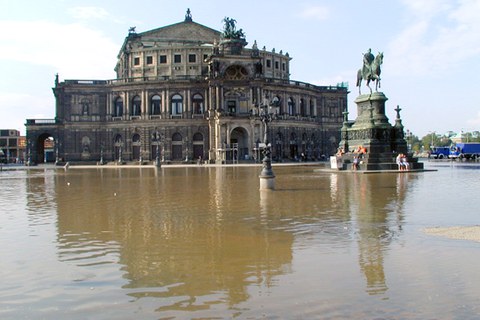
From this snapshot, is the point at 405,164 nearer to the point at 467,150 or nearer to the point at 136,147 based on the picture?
the point at 136,147

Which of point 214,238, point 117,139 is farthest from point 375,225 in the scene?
point 117,139

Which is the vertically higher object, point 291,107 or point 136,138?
point 291,107

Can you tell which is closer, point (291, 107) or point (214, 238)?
point (214, 238)

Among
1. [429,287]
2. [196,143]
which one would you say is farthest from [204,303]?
[196,143]

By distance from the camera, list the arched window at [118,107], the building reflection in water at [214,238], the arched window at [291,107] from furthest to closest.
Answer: the arched window at [291,107] → the arched window at [118,107] → the building reflection in water at [214,238]

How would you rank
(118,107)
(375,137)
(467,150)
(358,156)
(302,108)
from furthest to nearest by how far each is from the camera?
(302,108) → (467,150) → (118,107) → (375,137) → (358,156)

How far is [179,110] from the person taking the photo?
290ft

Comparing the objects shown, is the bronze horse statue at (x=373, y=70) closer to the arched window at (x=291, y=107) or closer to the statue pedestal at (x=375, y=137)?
the statue pedestal at (x=375, y=137)

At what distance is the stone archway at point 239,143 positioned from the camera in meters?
85.2

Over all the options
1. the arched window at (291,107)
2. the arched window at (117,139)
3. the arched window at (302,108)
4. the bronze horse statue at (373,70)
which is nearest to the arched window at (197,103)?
the arched window at (117,139)

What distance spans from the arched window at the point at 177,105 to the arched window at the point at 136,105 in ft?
19.1

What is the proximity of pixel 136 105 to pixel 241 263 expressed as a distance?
272 ft

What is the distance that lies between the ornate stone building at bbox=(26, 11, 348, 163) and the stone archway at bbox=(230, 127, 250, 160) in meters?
0.17

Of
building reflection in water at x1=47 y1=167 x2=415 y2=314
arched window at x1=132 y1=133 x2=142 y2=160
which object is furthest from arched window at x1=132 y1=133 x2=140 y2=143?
building reflection in water at x1=47 y1=167 x2=415 y2=314
